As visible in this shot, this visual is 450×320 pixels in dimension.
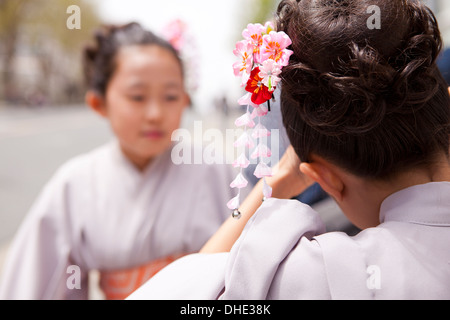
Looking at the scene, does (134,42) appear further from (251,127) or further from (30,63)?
(30,63)

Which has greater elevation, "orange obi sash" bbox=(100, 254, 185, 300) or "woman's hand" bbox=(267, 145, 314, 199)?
"woman's hand" bbox=(267, 145, 314, 199)

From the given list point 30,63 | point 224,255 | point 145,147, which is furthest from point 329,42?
point 30,63

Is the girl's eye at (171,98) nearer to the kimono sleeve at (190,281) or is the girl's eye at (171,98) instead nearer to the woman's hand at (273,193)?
the woman's hand at (273,193)

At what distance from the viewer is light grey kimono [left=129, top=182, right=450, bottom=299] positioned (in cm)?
56

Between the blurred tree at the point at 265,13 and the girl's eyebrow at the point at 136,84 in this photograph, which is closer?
the blurred tree at the point at 265,13

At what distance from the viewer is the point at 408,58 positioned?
0.61 metres

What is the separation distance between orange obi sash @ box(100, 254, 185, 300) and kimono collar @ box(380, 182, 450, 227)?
788 millimetres

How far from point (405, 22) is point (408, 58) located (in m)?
0.05

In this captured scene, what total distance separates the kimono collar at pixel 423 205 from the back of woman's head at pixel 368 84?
0.12 ft

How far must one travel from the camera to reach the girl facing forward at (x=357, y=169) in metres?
0.57

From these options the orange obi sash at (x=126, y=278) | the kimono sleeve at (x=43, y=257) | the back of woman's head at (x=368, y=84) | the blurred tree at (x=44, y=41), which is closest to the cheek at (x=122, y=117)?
the kimono sleeve at (x=43, y=257)

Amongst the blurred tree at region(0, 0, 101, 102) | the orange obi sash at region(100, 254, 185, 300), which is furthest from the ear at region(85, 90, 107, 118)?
the blurred tree at region(0, 0, 101, 102)

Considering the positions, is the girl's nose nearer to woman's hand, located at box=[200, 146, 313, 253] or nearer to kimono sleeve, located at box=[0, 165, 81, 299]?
kimono sleeve, located at box=[0, 165, 81, 299]
